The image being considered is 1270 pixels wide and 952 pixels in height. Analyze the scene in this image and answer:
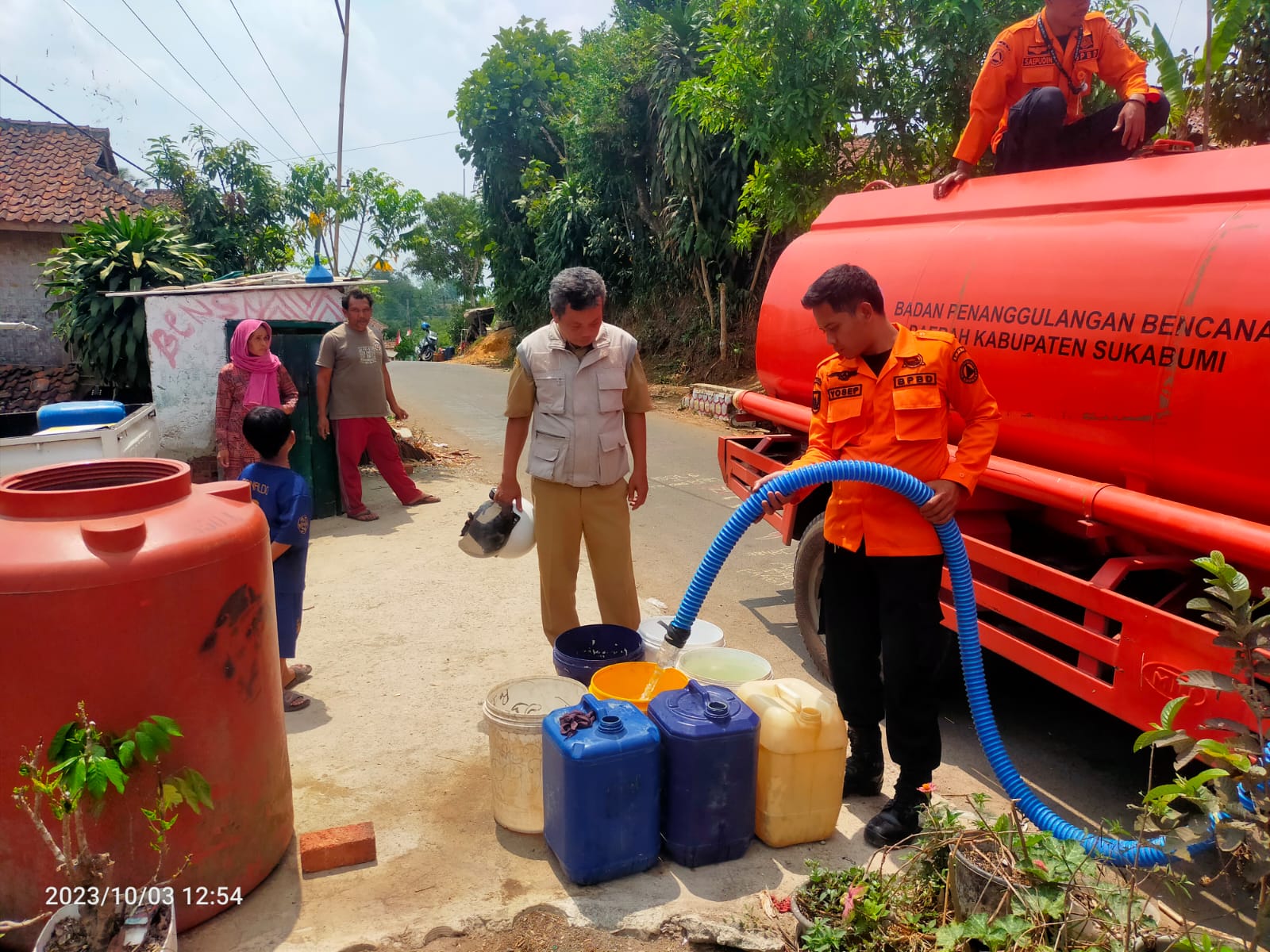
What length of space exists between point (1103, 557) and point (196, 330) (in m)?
7.18

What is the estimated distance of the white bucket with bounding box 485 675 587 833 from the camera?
2990 millimetres

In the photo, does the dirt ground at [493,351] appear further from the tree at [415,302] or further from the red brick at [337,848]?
the tree at [415,302]

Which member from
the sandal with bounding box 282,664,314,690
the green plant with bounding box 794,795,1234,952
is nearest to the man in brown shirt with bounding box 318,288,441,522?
the sandal with bounding box 282,664,314,690

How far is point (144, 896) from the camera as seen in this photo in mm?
2322

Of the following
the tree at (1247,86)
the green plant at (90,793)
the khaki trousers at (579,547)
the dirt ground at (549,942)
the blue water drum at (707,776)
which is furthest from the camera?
the tree at (1247,86)

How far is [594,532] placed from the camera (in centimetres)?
390

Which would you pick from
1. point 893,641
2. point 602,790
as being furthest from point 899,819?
point 602,790

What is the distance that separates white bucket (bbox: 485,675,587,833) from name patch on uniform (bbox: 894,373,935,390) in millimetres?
1547

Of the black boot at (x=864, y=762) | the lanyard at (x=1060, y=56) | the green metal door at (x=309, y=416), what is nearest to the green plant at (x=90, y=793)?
the black boot at (x=864, y=762)

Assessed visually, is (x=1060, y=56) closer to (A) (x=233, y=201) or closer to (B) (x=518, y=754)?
(B) (x=518, y=754)

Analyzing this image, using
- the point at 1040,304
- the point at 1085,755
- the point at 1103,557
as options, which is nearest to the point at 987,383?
the point at 1040,304

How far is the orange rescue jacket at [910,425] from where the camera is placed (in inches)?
113

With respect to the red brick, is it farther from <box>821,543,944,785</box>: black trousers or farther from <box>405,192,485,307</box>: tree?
<box>405,192,485,307</box>: tree

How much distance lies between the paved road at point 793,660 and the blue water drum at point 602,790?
1.22m
